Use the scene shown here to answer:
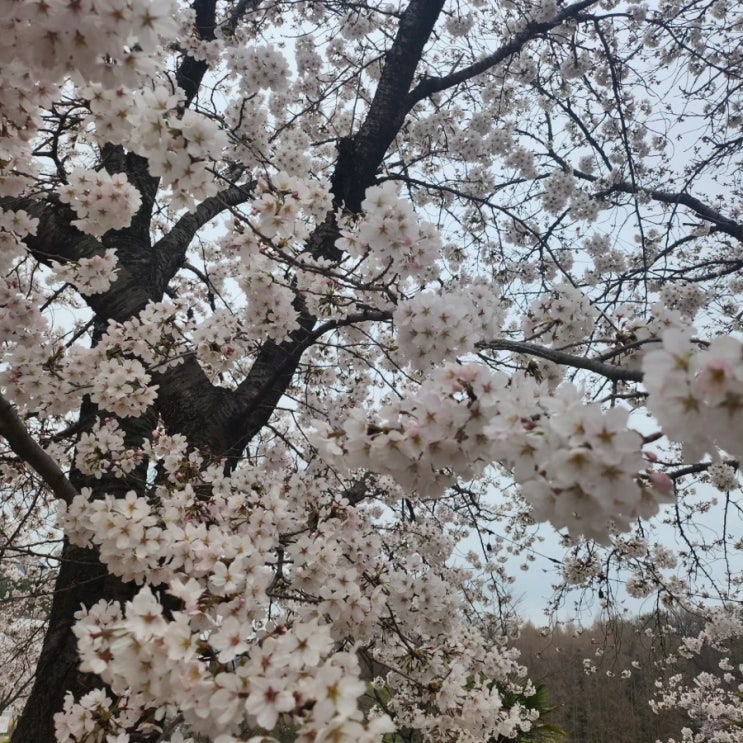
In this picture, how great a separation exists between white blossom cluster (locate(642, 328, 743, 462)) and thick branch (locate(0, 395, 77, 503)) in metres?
2.17

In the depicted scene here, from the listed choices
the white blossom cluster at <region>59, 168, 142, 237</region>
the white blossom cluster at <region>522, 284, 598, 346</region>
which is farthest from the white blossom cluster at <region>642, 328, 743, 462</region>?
the white blossom cluster at <region>59, 168, 142, 237</region>

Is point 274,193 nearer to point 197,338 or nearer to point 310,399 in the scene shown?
point 197,338

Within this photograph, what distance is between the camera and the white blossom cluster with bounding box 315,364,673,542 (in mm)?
870

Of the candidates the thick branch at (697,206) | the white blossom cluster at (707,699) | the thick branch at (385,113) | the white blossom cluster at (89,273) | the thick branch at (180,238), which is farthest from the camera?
the white blossom cluster at (707,699)

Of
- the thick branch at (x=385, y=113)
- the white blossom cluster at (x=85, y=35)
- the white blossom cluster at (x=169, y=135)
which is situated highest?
the thick branch at (x=385, y=113)

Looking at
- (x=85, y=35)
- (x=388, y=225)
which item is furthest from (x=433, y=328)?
(x=85, y=35)

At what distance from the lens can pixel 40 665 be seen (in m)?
2.42

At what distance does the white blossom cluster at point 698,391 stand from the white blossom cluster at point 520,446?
7 centimetres

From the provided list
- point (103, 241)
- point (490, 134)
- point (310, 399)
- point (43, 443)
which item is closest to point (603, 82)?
point (490, 134)

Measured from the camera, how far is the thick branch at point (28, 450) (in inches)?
77.4

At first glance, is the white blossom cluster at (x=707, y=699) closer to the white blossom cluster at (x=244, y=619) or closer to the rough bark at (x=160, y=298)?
the white blossom cluster at (x=244, y=619)

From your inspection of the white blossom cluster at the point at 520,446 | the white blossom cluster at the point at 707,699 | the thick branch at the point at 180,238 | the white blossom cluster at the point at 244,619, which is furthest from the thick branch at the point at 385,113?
the white blossom cluster at the point at 707,699

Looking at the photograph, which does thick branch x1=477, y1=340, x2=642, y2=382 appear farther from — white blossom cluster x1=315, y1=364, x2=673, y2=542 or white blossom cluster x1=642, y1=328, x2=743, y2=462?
white blossom cluster x1=642, y1=328, x2=743, y2=462

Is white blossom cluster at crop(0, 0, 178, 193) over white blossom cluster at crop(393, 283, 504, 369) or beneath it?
beneath
